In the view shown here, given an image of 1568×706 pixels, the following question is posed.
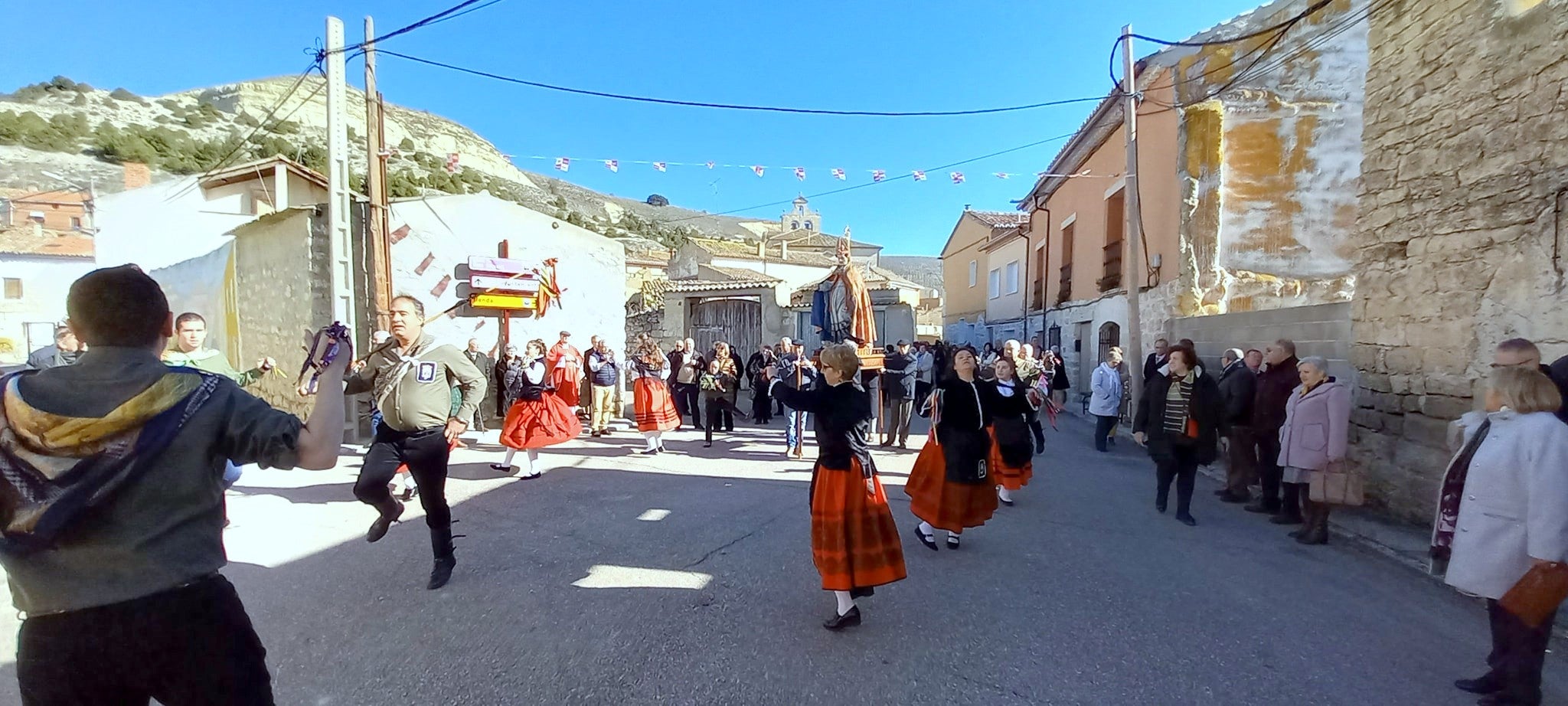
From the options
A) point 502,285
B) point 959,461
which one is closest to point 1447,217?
point 959,461

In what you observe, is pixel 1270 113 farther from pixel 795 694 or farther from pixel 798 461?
pixel 795 694

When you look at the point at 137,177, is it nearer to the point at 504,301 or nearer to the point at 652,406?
the point at 504,301

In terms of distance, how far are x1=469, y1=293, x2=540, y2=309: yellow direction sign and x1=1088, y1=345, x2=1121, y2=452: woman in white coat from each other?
27.3ft

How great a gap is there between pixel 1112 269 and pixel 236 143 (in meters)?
46.3

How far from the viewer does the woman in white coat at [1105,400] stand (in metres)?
9.32

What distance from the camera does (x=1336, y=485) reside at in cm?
502

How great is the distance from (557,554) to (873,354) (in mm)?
4056

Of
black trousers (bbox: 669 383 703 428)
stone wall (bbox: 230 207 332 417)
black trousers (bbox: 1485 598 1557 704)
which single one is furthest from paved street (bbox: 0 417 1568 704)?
black trousers (bbox: 669 383 703 428)

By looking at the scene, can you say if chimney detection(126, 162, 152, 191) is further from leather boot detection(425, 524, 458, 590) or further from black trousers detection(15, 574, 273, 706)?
black trousers detection(15, 574, 273, 706)

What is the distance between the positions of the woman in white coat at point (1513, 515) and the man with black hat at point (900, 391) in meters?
6.32

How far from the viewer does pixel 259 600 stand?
12.4 feet

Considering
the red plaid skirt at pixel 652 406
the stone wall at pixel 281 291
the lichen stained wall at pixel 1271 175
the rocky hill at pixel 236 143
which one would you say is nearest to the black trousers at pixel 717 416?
the red plaid skirt at pixel 652 406

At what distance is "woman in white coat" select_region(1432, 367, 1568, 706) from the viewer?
273cm

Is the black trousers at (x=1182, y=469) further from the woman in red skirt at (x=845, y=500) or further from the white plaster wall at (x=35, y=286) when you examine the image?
the white plaster wall at (x=35, y=286)
